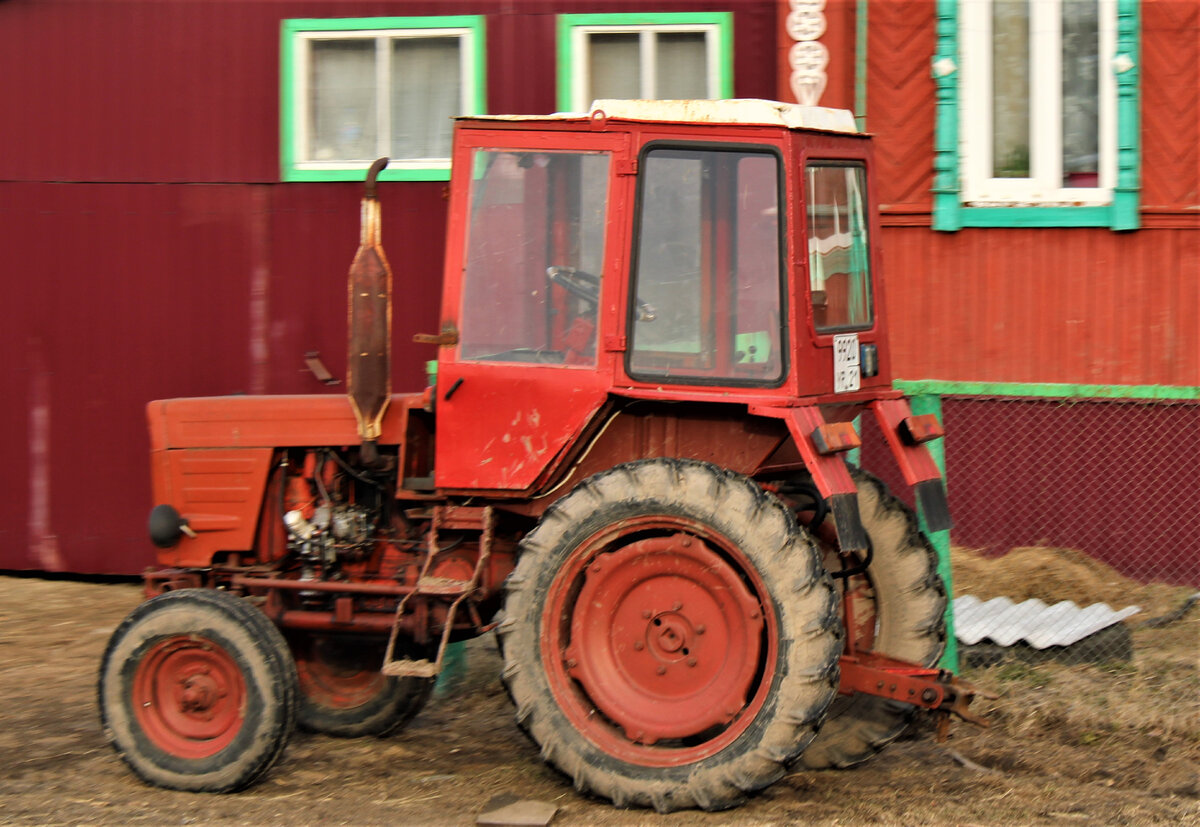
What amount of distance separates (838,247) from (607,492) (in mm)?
1315

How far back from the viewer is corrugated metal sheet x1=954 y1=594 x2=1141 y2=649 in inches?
265

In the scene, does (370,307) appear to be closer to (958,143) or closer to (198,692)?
(198,692)

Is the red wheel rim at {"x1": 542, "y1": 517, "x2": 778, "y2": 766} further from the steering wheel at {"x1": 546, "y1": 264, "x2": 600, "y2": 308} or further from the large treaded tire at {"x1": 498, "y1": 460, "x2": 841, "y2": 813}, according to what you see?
the steering wheel at {"x1": 546, "y1": 264, "x2": 600, "y2": 308}

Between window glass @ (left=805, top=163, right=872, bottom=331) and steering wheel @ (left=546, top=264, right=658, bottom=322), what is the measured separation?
594 millimetres

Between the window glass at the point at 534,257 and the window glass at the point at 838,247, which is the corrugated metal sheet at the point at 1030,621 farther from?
the window glass at the point at 534,257

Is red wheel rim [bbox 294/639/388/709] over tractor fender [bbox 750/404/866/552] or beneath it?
beneath

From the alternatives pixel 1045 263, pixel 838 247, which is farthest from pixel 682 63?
pixel 838 247

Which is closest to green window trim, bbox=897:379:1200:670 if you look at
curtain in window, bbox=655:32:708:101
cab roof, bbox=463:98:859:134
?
cab roof, bbox=463:98:859:134

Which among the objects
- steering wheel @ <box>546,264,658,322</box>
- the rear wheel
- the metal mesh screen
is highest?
steering wheel @ <box>546,264,658,322</box>

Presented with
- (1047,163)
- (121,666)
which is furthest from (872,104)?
(121,666)

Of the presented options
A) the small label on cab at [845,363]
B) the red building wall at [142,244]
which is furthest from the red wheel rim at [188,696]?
the red building wall at [142,244]

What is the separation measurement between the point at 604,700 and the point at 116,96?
6148mm

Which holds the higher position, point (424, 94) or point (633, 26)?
point (633, 26)

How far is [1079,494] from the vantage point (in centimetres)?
846
